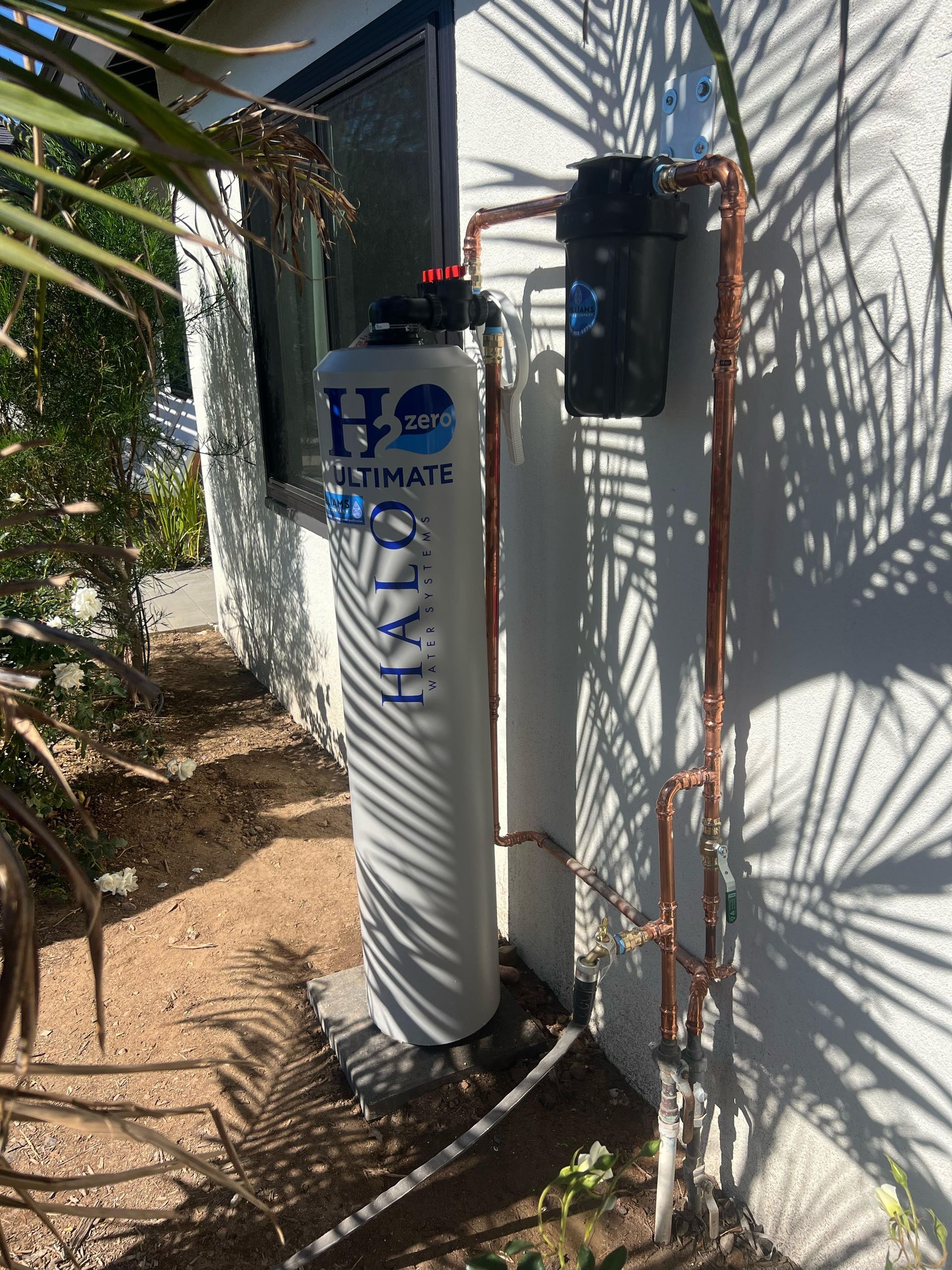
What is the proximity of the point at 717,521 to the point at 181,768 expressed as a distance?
2.95 m

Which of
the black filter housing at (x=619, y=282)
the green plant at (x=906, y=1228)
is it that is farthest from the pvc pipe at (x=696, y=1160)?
the black filter housing at (x=619, y=282)

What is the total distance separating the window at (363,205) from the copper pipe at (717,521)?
4.30ft

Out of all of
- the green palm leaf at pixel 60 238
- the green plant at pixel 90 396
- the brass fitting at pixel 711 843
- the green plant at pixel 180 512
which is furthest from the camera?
the green plant at pixel 180 512

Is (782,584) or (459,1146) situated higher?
(782,584)

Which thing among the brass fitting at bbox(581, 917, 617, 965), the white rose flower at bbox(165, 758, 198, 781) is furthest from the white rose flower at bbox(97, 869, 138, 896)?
the brass fitting at bbox(581, 917, 617, 965)

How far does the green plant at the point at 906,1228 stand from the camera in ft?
4.77

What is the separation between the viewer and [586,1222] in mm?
2062

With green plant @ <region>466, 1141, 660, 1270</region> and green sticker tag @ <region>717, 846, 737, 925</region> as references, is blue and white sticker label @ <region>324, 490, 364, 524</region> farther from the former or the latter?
green plant @ <region>466, 1141, 660, 1270</region>

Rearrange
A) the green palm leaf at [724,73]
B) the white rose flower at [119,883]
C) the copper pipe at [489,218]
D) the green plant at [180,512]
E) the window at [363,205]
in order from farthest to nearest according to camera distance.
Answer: the green plant at [180,512], the white rose flower at [119,883], the window at [363,205], the copper pipe at [489,218], the green palm leaf at [724,73]

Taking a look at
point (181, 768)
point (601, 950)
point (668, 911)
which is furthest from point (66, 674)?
point (668, 911)

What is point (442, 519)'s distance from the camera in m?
2.16

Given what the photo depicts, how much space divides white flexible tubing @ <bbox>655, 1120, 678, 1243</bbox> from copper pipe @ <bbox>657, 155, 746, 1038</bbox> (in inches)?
7.6

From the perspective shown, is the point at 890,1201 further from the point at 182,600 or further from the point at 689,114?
the point at 182,600

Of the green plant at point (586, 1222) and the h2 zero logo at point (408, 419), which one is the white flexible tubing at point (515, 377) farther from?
the green plant at point (586, 1222)
